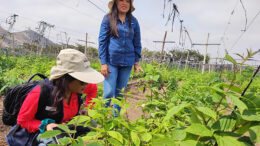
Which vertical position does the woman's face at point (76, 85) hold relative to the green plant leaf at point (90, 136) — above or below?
above

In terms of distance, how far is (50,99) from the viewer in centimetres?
151

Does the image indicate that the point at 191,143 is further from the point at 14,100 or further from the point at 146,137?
the point at 14,100

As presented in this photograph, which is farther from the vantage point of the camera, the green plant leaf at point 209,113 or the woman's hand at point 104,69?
the woman's hand at point 104,69

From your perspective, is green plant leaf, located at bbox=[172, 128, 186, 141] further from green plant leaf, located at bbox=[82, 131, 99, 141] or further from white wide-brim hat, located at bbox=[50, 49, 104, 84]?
→ white wide-brim hat, located at bbox=[50, 49, 104, 84]

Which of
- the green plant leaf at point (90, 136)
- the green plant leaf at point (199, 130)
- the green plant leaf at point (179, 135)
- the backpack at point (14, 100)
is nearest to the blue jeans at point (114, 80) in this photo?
the backpack at point (14, 100)

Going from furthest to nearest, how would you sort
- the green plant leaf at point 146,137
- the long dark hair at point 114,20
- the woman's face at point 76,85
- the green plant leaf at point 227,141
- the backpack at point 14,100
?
1. the long dark hair at point 114,20
2. the woman's face at point 76,85
3. the backpack at point 14,100
4. the green plant leaf at point 146,137
5. the green plant leaf at point 227,141

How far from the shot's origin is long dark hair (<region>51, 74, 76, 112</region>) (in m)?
1.48

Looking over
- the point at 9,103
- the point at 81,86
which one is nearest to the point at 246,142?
the point at 81,86

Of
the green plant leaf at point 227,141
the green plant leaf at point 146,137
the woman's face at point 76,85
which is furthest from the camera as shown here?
the woman's face at point 76,85

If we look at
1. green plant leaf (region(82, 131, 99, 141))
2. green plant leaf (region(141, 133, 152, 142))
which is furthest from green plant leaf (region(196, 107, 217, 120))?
green plant leaf (region(82, 131, 99, 141))

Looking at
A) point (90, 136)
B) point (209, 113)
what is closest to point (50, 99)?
point (90, 136)

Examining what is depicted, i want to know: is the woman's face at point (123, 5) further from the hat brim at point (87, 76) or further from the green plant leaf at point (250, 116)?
the green plant leaf at point (250, 116)

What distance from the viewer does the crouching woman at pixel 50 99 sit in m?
1.43

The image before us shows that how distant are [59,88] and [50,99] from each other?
0.12 m
